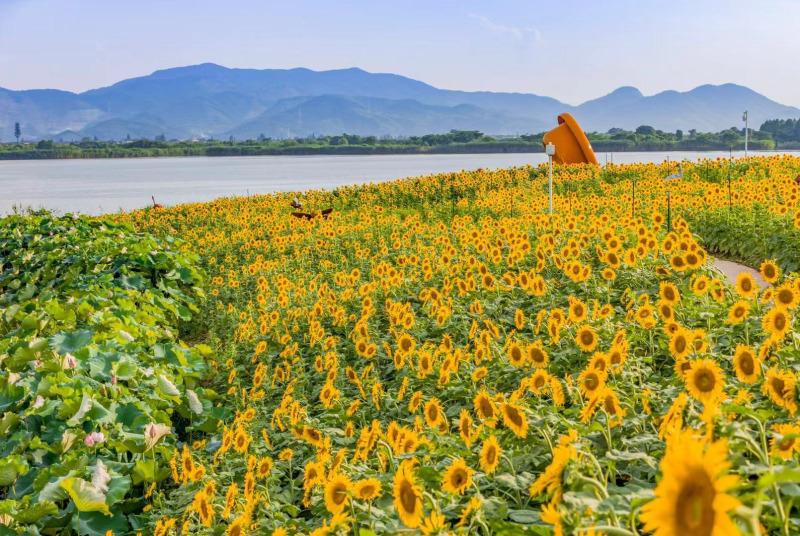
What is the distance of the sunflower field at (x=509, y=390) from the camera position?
6.70 ft

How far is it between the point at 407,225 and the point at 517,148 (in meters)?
98.1

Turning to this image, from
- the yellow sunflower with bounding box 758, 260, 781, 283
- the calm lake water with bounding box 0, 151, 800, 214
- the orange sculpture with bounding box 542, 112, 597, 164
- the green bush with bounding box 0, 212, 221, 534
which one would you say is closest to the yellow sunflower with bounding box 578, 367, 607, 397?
the yellow sunflower with bounding box 758, 260, 781, 283

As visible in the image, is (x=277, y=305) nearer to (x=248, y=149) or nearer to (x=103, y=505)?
(x=103, y=505)

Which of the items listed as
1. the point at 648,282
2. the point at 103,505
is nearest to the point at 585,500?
the point at 103,505

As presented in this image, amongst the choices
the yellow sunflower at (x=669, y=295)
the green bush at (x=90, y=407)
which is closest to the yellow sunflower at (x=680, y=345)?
the yellow sunflower at (x=669, y=295)

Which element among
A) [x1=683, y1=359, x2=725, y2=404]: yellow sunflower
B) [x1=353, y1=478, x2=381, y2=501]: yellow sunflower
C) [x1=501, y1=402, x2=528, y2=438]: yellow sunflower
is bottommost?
[x1=353, y1=478, x2=381, y2=501]: yellow sunflower

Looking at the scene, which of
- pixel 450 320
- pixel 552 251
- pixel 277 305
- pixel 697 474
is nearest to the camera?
pixel 697 474

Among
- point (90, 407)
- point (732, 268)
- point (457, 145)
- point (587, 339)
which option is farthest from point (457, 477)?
point (457, 145)

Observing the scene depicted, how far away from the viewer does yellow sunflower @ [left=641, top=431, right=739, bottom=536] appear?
1186 mm

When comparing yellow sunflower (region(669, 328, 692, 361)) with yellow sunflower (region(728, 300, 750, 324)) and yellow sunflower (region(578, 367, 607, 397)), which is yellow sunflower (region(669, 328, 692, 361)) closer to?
yellow sunflower (region(578, 367, 607, 397))

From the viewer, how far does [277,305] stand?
25.9 feet

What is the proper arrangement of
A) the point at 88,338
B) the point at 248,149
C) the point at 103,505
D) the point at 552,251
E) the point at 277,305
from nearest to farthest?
the point at 103,505
the point at 88,338
the point at 552,251
the point at 277,305
the point at 248,149

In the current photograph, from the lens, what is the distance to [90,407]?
4.62 meters

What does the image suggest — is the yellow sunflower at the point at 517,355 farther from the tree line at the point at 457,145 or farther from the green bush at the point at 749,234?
the tree line at the point at 457,145
